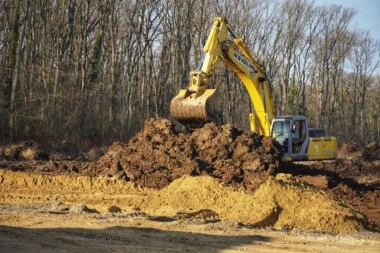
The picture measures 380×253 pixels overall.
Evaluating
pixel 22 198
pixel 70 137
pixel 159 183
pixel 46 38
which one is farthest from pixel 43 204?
pixel 46 38

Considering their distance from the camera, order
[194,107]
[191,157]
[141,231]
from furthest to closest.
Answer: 1. [194,107]
2. [191,157]
3. [141,231]

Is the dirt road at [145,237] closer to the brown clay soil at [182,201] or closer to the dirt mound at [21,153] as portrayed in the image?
the brown clay soil at [182,201]

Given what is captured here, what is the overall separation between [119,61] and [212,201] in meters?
25.4

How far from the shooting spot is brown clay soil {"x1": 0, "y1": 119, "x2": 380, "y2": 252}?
858 cm

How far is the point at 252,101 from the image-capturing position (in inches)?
786

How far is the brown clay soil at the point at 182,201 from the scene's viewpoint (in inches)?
338

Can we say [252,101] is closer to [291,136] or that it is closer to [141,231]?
[291,136]

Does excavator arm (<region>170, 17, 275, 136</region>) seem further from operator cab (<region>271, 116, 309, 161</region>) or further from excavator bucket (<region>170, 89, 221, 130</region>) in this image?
operator cab (<region>271, 116, 309, 161</region>)

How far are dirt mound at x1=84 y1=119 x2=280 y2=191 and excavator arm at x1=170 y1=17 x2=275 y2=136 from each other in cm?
60

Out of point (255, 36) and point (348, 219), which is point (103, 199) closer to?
point (348, 219)

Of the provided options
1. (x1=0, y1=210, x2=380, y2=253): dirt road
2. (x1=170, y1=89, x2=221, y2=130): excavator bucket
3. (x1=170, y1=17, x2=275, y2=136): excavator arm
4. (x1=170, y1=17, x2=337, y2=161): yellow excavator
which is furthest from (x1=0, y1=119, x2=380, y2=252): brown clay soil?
(x1=170, y1=17, x2=337, y2=161): yellow excavator

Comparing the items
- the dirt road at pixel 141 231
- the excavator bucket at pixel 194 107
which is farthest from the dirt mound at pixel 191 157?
the dirt road at pixel 141 231

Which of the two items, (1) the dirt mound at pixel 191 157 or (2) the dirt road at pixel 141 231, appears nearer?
(2) the dirt road at pixel 141 231

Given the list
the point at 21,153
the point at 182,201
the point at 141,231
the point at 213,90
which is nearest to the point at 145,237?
the point at 141,231
